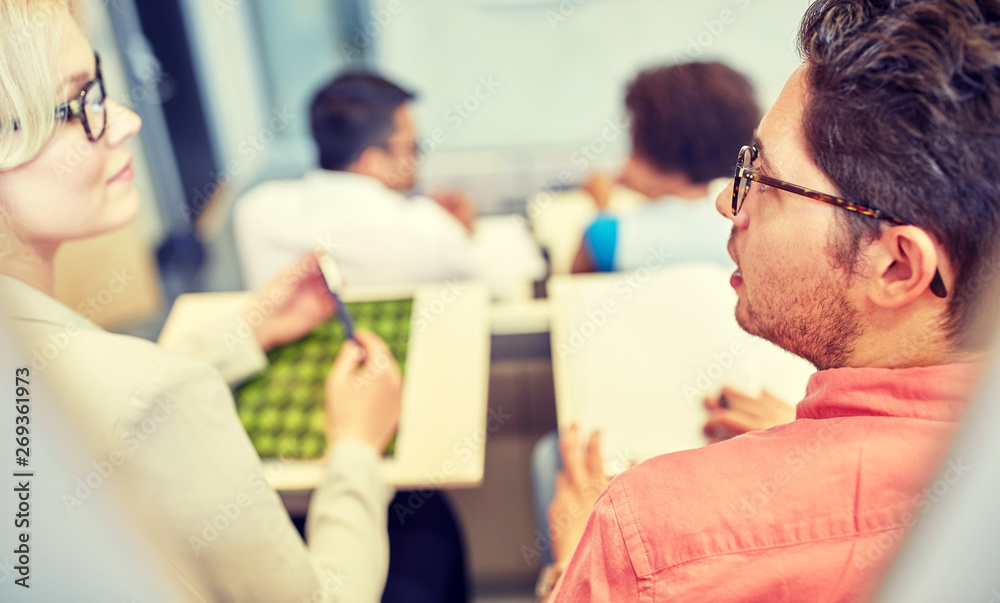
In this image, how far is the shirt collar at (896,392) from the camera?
0.46 m

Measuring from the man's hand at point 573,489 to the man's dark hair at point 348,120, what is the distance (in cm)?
103

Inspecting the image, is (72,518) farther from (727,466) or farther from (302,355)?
(302,355)

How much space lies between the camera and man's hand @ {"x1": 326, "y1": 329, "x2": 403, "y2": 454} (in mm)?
926

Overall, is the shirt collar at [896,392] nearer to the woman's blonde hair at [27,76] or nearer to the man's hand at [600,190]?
the woman's blonde hair at [27,76]

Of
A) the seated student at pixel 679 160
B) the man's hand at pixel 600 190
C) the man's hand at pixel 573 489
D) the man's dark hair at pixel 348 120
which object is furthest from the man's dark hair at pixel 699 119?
the man's hand at pixel 573 489

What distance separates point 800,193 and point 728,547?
0.30 m

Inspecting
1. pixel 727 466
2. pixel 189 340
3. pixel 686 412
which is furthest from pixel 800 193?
pixel 189 340

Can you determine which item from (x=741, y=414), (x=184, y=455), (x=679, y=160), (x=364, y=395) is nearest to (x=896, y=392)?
(x=741, y=414)

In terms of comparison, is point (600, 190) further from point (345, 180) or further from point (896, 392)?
point (896, 392)

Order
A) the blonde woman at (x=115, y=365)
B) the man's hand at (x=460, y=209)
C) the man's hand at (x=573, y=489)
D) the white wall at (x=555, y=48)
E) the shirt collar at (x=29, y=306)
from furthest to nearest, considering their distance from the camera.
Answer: the white wall at (x=555, y=48) < the man's hand at (x=460, y=209) < the man's hand at (x=573, y=489) < the blonde woman at (x=115, y=365) < the shirt collar at (x=29, y=306)

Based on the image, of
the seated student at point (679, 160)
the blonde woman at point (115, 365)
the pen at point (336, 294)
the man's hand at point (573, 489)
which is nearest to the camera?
the blonde woman at point (115, 365)

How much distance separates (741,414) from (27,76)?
0.94 meters

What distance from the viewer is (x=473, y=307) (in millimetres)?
1248

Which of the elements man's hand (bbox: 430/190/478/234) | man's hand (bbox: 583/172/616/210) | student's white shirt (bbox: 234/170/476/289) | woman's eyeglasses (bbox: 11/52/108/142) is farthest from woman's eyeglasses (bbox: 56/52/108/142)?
man's hand (bbox: 583/172/616/210)
